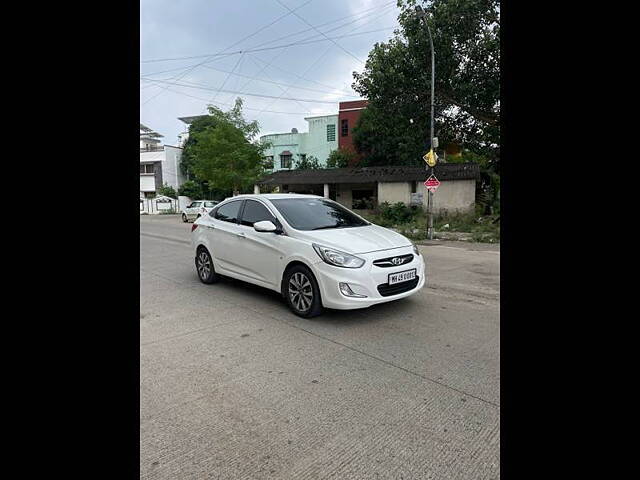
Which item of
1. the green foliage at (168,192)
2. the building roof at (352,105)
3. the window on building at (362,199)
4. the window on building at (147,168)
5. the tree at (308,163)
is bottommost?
the window on building at (362,199)

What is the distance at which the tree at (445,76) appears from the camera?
17891mm

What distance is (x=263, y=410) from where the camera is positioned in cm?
287

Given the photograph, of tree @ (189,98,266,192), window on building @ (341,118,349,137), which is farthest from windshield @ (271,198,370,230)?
window on building @ (341,118,349,137)

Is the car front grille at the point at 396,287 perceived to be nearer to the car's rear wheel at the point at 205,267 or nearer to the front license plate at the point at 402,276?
the front license plate at the point at 402,276

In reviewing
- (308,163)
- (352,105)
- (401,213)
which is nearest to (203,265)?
(401,213)

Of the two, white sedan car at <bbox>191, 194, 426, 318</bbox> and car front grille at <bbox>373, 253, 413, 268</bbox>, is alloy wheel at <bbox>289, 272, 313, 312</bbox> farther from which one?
car front grille at <bbox>373, 253, 413, 268</bbox>

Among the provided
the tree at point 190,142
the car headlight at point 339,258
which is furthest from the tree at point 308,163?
the car headlight at point 339,258

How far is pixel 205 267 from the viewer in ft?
22.6

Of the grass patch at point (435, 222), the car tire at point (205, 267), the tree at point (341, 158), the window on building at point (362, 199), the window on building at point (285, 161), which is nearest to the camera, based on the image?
the car tire at point (205, 267)

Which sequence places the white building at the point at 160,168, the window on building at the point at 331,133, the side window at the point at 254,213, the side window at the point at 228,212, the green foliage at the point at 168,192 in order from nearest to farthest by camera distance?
the side window at the point at 254,213
the side window at the point at 228,212
the window on building at the point at 331,133
the green foliage at the point at 168,192
the white building at the point at 160,168

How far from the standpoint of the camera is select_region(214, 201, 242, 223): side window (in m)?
6.34
